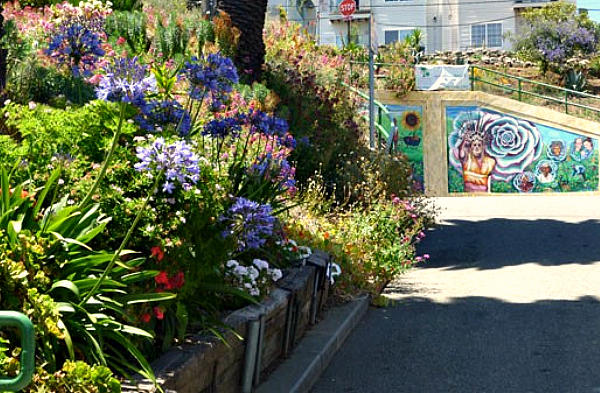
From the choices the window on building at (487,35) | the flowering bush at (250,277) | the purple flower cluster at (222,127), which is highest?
the window on building at (487,35)

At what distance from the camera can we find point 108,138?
6.20m

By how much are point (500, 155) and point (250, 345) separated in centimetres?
2841

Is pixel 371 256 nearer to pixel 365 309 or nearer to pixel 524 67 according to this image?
pixel 365 309

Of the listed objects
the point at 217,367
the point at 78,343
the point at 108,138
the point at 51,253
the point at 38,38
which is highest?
the point at 38,38

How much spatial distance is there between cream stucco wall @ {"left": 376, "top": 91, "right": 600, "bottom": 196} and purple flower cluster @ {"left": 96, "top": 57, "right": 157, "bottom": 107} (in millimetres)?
27897

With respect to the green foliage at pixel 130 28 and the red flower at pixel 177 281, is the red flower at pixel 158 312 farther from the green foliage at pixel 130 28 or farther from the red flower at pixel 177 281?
the green foliage at pixel 130 28

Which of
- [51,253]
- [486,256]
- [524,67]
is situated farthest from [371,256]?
[524,67]

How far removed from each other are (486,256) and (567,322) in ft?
17.1

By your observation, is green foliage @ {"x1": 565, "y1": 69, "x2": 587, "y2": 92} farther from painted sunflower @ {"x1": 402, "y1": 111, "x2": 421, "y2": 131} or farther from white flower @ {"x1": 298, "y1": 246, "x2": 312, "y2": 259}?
white flower @ {"x1": 298, "y1": 246, "x2": 312, "y2": 259}

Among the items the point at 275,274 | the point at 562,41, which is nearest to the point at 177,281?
the point at 275,274

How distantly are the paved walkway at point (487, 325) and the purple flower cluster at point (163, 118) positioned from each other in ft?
7.02

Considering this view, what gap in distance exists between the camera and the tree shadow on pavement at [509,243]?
1413 centimetres

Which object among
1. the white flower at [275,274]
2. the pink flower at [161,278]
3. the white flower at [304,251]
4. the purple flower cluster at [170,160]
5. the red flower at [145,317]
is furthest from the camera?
the white flower at [304,251]

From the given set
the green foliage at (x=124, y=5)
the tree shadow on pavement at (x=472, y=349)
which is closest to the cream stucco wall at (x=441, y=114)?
the green foliage at (x=124, y=5)
